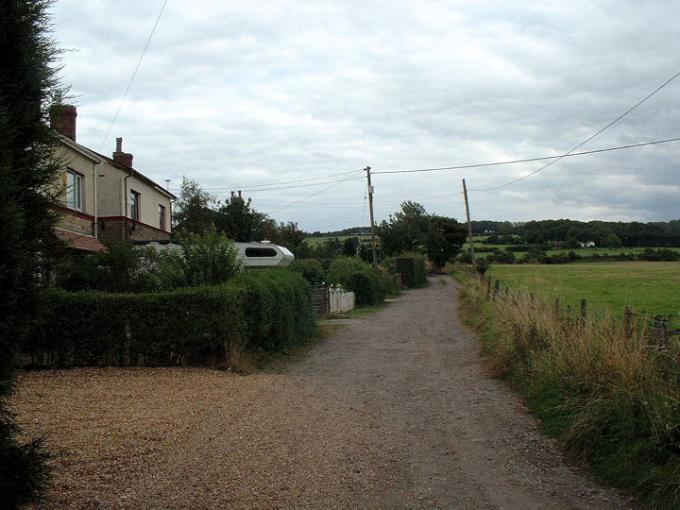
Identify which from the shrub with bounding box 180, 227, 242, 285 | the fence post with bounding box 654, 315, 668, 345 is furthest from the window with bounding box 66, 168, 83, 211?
the fence post with bounding box 654, 315, 668, 345

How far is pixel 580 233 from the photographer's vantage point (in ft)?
224

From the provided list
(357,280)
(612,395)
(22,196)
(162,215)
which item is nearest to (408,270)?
(357,280)

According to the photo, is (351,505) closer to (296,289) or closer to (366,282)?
(296,289)

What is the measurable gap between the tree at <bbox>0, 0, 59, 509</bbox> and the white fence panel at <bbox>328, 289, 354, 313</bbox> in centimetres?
2323

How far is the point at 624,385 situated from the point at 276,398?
4.79m

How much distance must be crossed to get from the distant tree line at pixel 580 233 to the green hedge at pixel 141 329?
154 feet

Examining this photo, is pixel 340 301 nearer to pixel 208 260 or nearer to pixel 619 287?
pixel 208 260

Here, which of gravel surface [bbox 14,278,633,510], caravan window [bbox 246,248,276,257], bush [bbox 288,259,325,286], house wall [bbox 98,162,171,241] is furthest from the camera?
bush [bbox 288,259,325,286]

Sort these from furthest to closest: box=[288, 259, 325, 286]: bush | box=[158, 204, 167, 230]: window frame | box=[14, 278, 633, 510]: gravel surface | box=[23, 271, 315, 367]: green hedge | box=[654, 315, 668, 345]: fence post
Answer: box=[158, 204, 167, 230]: window frame → box=[288, 259, 325, 286]: bush → box=[23, 271, 315, 367]: green hedge → box=[654, 315, 668, 345]: fence post → box=[14, 278, 633, 510]: gravel surface

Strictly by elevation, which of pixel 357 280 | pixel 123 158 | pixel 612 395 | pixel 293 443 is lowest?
pixel 293 443

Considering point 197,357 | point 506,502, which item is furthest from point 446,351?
point 506,502

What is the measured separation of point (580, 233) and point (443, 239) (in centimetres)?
1609

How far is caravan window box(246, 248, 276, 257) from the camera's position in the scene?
30087mm

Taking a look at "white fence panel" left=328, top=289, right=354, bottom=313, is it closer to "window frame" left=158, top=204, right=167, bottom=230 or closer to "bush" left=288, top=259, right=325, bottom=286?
"bush" left=288, top=259, right=325, bottom=286
